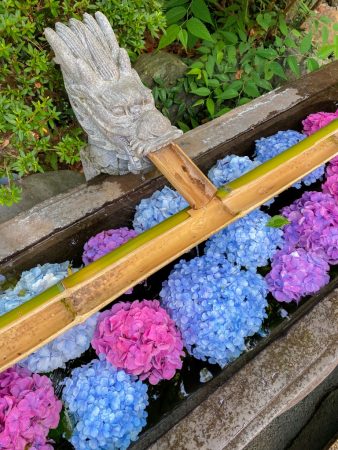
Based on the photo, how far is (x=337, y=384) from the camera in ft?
8.77

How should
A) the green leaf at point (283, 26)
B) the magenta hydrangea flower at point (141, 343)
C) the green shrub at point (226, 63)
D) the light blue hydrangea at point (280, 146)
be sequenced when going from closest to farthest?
the magenta hydrangea flower at point (141, 343), the light blue hydrangea at point (280, 146), the green shrub at point (226, 63), the green leaf at point (283, 26)

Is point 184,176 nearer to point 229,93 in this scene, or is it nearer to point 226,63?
point 229,93

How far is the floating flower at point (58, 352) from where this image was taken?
1573 mm

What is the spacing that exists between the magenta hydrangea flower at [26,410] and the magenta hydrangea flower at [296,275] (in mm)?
980

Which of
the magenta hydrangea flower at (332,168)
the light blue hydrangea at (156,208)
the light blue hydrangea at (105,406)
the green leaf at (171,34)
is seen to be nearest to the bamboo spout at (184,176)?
the light blue hydrangea at (156,208)

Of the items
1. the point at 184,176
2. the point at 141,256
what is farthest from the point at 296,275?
the point at 141,256

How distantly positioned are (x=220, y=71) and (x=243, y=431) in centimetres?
219

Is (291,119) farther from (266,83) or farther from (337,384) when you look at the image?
(337,384)

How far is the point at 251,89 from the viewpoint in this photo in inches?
109

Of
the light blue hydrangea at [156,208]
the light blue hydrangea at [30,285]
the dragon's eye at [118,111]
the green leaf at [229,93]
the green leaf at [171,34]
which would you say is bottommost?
the light blue hydrangea at [156,208]

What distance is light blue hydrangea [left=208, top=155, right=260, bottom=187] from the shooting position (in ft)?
6.55

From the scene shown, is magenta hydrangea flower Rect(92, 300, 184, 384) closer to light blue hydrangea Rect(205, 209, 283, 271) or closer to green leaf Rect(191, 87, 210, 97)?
light blue hydrangea Rect(205, 209, 283, 271)

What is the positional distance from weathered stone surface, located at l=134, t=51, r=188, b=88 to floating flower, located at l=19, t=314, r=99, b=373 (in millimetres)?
1795

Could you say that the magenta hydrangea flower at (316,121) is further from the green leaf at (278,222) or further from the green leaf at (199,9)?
the green leaf at (199,9)
